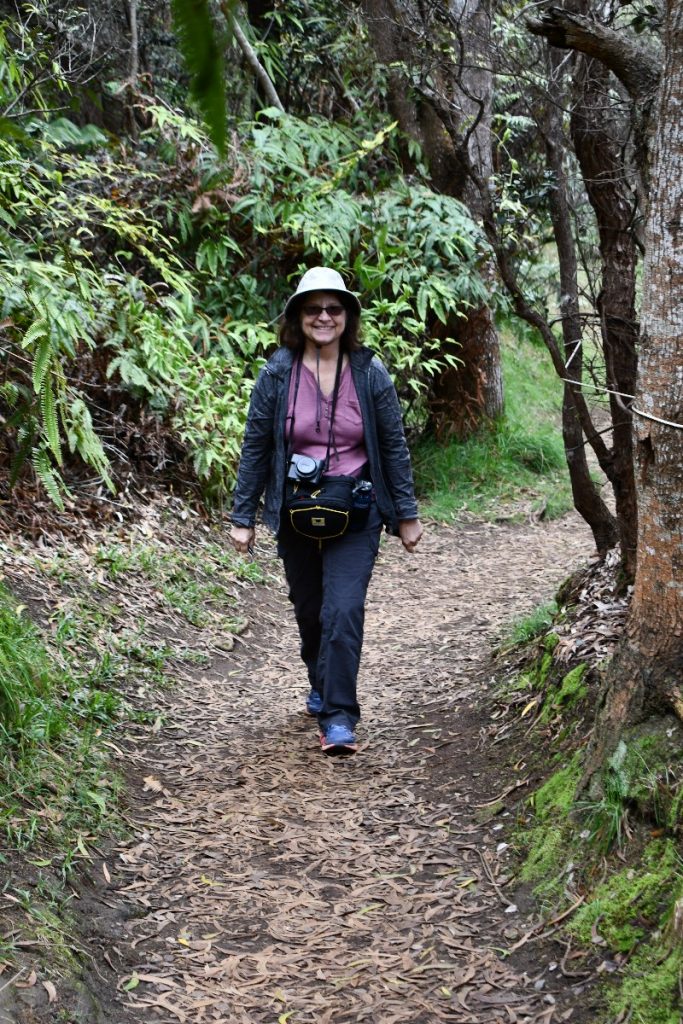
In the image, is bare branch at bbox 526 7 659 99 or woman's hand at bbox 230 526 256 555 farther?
woman's hand at bbox 230 526 256 555

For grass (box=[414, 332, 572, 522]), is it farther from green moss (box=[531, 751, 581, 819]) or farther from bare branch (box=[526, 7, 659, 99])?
bare branch (box=[526, 7, 659, 99])

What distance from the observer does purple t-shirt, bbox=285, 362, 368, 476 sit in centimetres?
483

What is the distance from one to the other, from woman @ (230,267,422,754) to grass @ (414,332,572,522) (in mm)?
5074

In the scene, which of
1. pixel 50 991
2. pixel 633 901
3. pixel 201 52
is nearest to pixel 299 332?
pixel 633 901

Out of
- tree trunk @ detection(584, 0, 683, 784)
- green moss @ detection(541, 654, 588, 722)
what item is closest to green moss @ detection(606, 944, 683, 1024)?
tree trunk @ detection(584, 0, 683, 784)

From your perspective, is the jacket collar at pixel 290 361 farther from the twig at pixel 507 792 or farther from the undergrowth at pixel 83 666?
the twig at pixel 507 792

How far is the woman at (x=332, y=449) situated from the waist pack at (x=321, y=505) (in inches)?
2.1

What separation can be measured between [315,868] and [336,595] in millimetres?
1328

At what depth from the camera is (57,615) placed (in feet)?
18.2

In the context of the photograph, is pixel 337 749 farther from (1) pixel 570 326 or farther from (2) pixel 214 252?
(2) pixel 214 252

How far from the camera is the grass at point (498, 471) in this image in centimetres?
1031

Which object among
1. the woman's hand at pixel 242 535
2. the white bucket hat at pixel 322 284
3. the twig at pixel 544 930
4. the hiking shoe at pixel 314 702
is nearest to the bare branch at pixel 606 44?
the white bucket hat at pixel 322 284

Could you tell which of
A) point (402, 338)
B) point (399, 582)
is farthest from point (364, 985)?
point (402, 338)

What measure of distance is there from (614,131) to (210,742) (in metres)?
3.66
